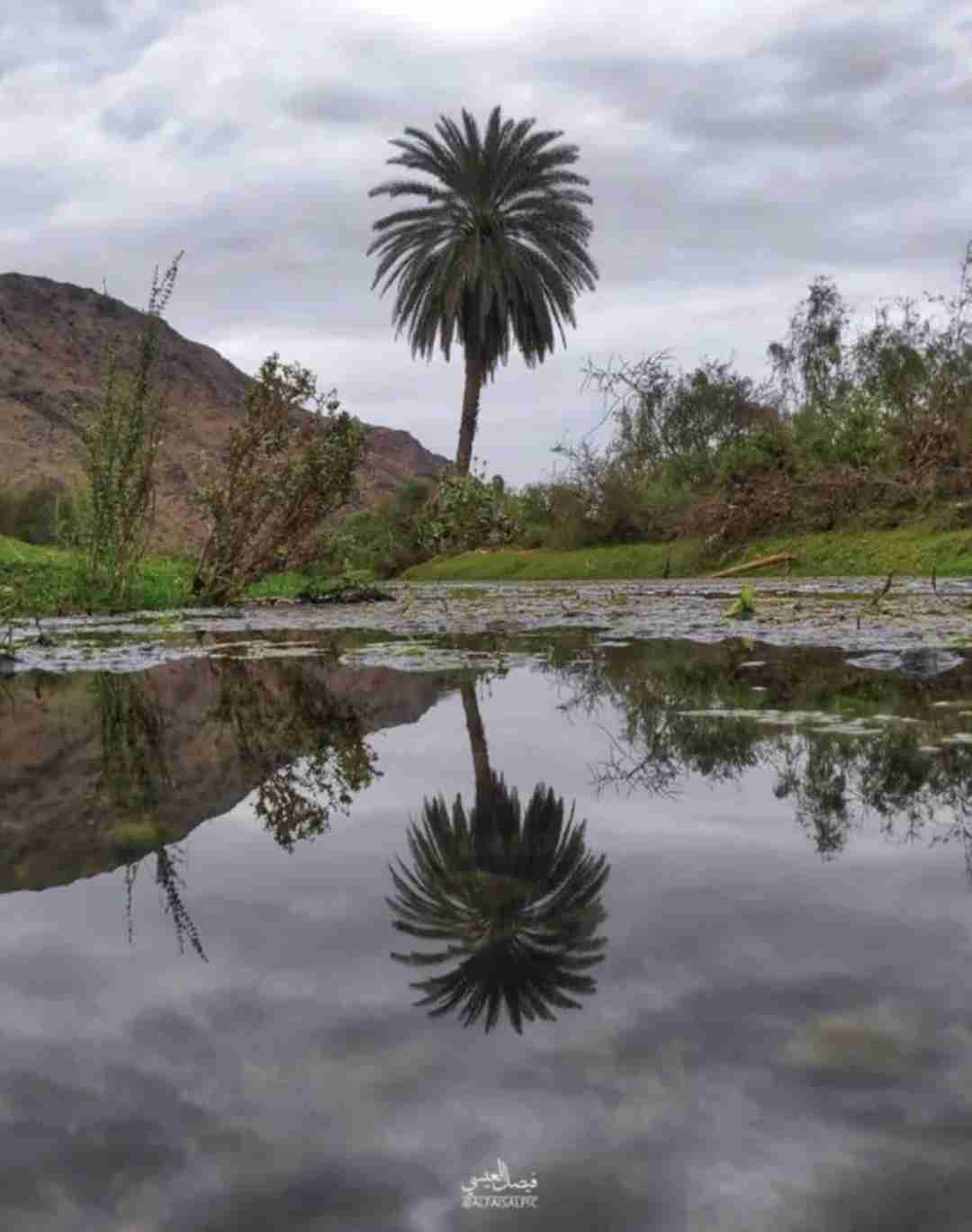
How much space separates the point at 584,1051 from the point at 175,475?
240ft

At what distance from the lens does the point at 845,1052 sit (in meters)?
1.10

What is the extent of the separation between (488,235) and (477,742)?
31.1 meters

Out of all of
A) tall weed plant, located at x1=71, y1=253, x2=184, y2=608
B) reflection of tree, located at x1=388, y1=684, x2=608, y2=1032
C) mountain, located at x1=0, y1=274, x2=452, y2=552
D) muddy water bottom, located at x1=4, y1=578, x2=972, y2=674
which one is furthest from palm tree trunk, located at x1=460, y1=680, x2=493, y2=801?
mountain, located at x1=0, y1=274, x2=452, y2=552

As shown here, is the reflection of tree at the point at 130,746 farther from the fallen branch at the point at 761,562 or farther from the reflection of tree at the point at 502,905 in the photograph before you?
the fallen branch at the point at 761,562

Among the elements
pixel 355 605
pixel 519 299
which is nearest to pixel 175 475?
pixel 519 299

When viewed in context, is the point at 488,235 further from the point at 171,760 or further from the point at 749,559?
the point at 171,760

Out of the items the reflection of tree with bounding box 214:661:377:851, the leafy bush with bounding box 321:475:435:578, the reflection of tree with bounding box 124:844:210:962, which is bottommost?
the reflection of tree with bounding box 124:844:210:962

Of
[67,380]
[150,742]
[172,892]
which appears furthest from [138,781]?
[67,380]

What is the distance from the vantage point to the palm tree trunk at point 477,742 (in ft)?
8.21

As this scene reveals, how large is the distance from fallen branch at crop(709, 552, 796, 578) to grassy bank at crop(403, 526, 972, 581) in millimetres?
100

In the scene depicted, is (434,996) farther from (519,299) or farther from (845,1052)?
(519,299)

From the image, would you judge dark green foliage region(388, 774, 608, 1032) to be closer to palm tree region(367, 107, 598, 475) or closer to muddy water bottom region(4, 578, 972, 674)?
muddy water bottom region(4, 578, 972, 674)

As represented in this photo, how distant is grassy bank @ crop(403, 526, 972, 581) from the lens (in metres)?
15.3

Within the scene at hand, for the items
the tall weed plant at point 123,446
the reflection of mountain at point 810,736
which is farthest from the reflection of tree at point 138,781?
the tall weed plant at point 123,446
